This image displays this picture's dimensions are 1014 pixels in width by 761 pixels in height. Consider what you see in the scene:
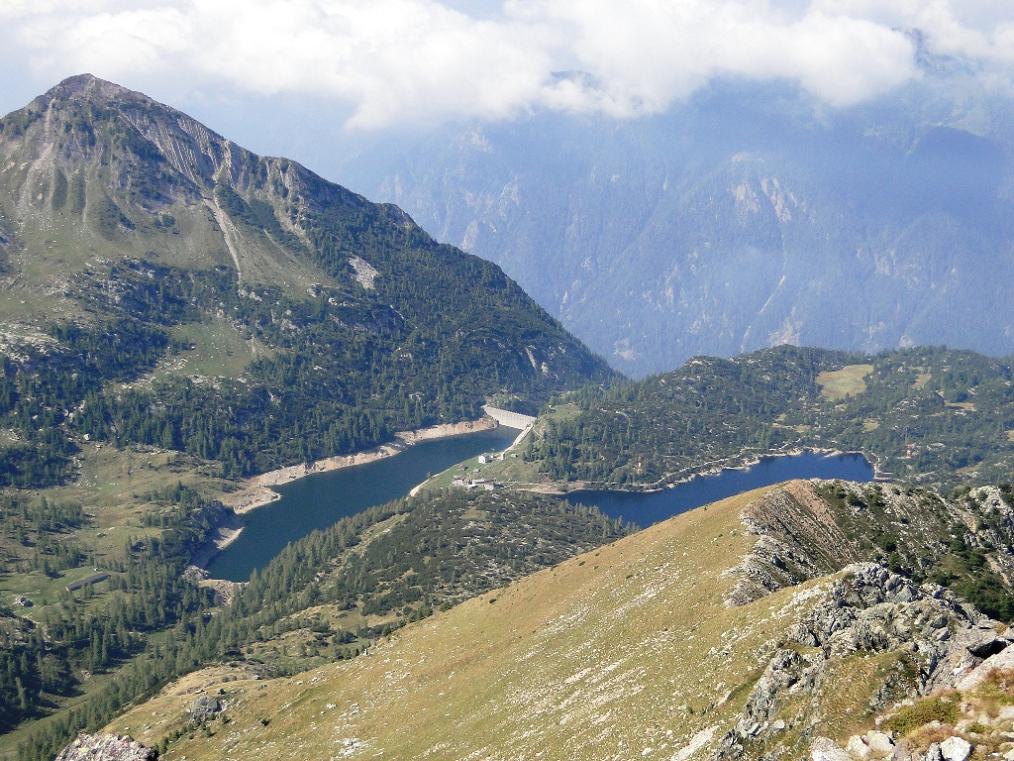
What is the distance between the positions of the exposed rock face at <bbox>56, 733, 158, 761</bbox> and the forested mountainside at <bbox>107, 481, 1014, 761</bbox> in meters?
2.59

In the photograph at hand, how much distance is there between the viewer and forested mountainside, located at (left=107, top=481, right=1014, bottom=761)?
5259cm

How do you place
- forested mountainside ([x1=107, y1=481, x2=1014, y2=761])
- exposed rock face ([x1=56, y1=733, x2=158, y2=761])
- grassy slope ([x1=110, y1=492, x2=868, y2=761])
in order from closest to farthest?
forested mountainside ([x1=107, y1=481, x2=1014, y2=761]), grassy slope ([x1=110, y1=492, x2=868, y2=761]), exposed rock face ([x1=56, y1=733, x2=158, y2=761])

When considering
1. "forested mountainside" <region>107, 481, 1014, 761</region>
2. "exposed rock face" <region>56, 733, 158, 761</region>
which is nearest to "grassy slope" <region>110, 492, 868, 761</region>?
"forested mountainside" <region>107, 481, 1014, 761</region>

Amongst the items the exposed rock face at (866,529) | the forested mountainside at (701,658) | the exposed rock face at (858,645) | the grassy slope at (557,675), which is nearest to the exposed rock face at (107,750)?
the forested mountainside at (701,658)

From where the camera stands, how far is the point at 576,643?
102 m

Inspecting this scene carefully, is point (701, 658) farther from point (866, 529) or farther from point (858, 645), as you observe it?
point (866, 529)

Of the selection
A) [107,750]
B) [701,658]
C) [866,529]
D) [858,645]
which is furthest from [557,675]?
[107,750]

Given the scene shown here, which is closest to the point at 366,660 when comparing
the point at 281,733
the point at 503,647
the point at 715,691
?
the point at 281,733

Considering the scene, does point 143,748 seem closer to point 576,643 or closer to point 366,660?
point 366,660

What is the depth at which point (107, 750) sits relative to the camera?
462ft

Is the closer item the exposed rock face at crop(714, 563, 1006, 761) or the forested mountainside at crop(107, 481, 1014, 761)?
the exposed rock face at crop(714, 563, 1006, 761)

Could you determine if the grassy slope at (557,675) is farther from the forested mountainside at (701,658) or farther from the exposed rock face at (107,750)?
the exposed rock face at (107,750)

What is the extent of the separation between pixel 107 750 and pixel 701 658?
10455 cm

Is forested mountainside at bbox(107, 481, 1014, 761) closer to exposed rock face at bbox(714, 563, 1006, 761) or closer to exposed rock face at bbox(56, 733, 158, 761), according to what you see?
exposed rock face at bbox(714, 563, 1006, 761)
